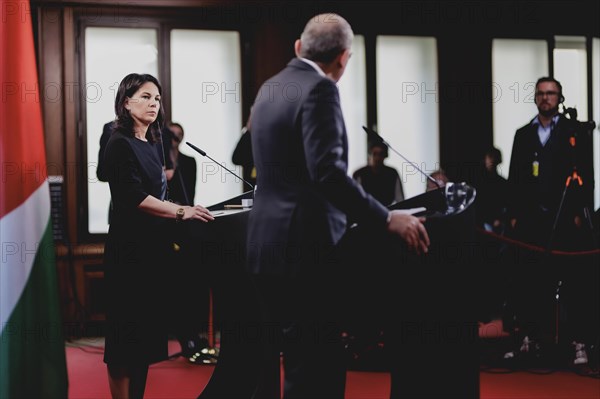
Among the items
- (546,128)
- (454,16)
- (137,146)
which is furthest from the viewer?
(454,16)

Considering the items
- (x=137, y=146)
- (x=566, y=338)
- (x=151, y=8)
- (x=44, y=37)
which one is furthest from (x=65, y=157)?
(x=566, y=338)

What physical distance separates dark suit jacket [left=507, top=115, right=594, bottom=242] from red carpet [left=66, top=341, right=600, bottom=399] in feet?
3.07

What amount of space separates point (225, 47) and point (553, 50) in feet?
9.33

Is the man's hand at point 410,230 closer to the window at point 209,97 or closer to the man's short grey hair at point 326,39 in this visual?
the man's short grey hair at point 326,39

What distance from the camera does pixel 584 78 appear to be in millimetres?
6977

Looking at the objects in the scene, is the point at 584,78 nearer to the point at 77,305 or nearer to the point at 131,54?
the point at 131,54

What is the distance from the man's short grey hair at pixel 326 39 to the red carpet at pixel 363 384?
211 cm

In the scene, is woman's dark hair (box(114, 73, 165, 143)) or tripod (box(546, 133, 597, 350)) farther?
tripod (box(546, 133, 597, 350))

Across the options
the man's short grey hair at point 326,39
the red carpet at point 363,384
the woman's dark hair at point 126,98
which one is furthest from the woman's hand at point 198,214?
the red carpet at point 363,384

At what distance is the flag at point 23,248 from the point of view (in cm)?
223

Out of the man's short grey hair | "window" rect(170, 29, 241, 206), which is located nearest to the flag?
the man's short grey hair

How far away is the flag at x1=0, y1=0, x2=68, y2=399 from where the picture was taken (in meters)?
2.23

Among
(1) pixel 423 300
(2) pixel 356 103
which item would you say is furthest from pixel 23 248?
(2) pixel 356 103

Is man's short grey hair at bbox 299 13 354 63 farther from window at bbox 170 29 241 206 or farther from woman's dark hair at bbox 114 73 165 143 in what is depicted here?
window at bbox 170 29 241 206
